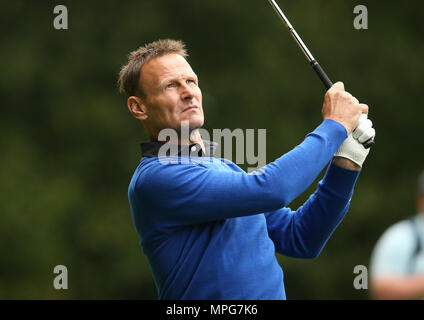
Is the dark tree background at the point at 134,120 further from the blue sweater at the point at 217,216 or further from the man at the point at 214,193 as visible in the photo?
the blue sweater at the point at 217,216

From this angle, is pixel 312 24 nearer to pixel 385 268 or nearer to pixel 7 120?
pixel 7 120

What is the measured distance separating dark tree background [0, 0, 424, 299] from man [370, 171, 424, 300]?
530 cm

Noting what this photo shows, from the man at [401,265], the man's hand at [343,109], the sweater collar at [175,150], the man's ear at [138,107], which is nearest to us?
the man's hand at [343,109]

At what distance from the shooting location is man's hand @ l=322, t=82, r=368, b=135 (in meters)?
2.78

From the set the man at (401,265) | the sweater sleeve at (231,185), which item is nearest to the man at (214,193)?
the sweater sleeve at (231,185)

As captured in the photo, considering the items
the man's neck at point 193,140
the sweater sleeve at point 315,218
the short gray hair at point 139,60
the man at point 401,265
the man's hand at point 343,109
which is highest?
the short gray hair at point 139,60

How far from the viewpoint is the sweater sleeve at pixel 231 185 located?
2611 mm

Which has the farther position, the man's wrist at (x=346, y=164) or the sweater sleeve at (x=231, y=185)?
the man's wrist at (x=346, y=164)

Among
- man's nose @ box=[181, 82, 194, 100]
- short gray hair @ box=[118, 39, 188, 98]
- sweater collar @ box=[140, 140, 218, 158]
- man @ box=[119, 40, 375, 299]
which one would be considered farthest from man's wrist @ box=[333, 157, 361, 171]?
short gray hair @ box=[118, 39, 188, 98]

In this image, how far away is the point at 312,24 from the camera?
9.84m

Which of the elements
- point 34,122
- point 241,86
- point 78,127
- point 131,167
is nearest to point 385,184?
point 241,86

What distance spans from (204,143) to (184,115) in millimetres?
151

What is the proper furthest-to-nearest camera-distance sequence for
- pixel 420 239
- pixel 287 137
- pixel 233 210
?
pixel 287 137
pixel 420 239
pixel 233 210

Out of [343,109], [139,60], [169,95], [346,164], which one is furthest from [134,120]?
[343,109]
